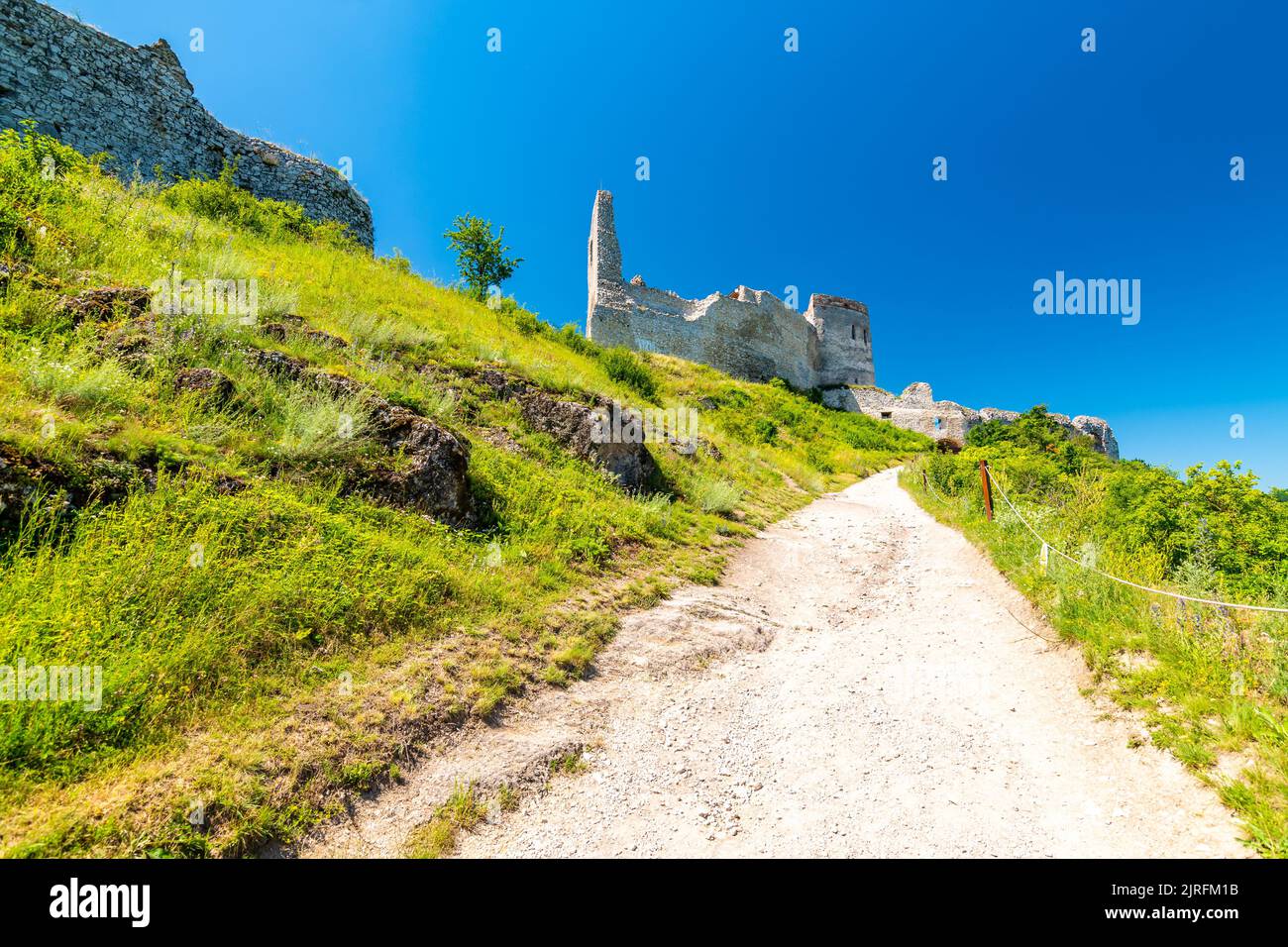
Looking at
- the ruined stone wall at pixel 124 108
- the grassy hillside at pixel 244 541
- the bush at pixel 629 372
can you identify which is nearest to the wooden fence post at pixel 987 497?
the grassy hillside at pixel 244 541

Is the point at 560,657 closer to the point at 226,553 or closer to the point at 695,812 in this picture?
the point at 695,812

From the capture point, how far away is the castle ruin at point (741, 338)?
38.6 m

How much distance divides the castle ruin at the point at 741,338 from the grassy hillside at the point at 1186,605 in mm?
30753

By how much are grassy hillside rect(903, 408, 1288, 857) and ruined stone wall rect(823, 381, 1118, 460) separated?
3525cm

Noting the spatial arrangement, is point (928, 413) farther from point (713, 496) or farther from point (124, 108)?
point (124, 108)

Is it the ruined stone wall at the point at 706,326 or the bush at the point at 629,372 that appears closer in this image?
the bush at the point at 629,372

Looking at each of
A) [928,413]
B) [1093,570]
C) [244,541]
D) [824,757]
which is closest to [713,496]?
[1093,570]

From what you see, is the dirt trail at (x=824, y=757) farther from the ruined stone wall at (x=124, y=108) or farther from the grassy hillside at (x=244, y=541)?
the ruined stone wall at (x=124, y=108)

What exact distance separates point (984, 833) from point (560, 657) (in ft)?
12.2

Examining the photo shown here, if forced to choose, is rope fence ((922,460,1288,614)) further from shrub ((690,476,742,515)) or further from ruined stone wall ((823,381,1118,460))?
ruined stone wall ((823,381,1118,460))

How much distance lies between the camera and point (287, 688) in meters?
3.90

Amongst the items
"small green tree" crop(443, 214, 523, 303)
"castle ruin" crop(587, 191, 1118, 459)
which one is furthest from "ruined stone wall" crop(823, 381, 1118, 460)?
"small green tree" crop(443, 214, 523, 303)
